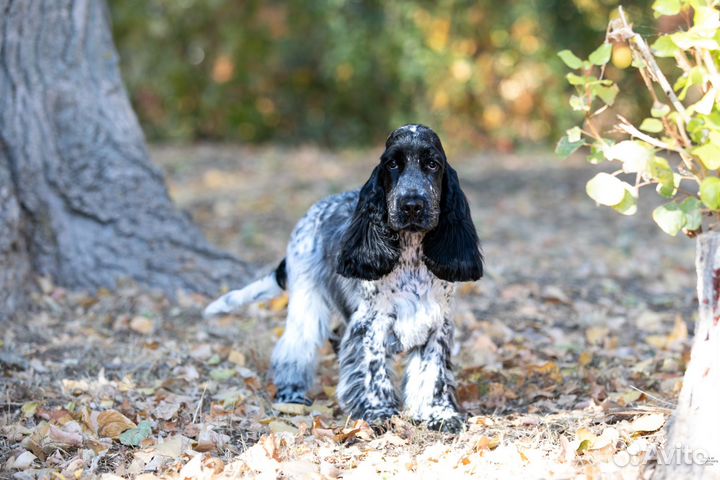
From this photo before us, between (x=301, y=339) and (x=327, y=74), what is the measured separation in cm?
1075

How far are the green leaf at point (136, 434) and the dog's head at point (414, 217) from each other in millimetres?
1215

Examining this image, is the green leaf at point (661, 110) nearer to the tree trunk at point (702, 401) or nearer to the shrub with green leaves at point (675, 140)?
the shrub with green leaves at point (675, 140)

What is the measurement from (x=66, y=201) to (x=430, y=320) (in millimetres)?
3185

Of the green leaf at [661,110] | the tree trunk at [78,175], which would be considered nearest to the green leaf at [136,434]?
the tree trunk at [78,175]

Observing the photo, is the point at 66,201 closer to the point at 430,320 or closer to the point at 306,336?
the point at 306,336

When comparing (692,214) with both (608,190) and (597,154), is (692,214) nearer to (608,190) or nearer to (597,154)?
(608,190)

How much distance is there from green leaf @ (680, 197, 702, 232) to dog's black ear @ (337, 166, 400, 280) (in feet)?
4.45

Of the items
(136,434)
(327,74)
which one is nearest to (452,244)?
(136,434)

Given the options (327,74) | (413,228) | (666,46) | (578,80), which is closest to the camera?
(666,46)

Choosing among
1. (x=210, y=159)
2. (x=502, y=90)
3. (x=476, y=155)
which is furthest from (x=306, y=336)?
(x=502, y=90)

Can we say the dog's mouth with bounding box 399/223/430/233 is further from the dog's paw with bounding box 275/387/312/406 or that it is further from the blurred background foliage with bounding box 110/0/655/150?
the blurred background foliage with bounding box 110/0/655/150

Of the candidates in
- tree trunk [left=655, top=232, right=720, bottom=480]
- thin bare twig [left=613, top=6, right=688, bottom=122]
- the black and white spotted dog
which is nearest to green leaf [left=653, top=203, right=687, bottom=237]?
tree trunk [left=655, top=232, right=720, bottom=480]

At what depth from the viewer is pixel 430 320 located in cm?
445

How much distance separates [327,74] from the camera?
15.2 m
